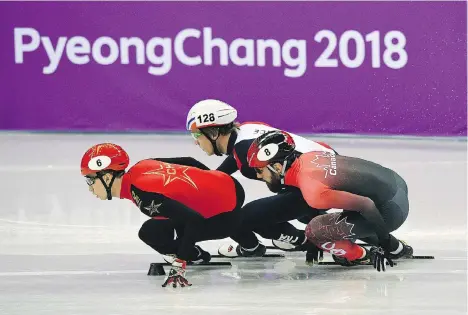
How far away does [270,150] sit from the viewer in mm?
5809

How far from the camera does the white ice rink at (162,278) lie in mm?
5332

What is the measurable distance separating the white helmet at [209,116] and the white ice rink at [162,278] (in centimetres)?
78

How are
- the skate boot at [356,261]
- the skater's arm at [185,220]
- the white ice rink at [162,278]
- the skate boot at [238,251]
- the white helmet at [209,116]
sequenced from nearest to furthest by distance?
1. the white ice rink at [162,278]
2. the skater's arm at [185,220]
3. the skate boot at [356,261]
4. the white helmet at [209,116]
5. the skate boot at [238,251]

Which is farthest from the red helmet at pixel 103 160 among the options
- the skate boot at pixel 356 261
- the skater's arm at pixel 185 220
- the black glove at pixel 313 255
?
the skate boot at pixel 356 261

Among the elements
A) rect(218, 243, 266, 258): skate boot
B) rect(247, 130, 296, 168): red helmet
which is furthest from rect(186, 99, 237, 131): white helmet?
rect(218, 243, 266, 258): skate boot

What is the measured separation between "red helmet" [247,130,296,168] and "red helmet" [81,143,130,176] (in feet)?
2.12

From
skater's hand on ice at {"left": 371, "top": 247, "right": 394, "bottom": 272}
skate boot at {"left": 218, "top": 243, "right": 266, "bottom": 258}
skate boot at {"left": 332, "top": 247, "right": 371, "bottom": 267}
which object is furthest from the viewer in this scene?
skate boot at {"left": 218, "top": 243, "right": 266, "bottom": 258}

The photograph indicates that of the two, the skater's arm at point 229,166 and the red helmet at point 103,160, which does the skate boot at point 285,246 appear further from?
the red helmet at point 103,160

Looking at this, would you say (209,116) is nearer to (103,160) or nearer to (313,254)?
(103,160)

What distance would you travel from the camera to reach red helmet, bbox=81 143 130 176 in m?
5.79

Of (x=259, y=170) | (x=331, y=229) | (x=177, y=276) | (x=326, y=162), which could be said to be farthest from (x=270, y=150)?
(x=177, y=276)

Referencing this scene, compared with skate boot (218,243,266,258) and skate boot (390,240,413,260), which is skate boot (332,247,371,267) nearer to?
skate boot (390,240,413,260)

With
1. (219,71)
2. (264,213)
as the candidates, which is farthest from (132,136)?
(264,213)

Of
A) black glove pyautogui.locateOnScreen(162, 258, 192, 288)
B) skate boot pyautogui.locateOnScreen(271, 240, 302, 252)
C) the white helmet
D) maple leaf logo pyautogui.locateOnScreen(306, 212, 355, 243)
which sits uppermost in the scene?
the white helmet
